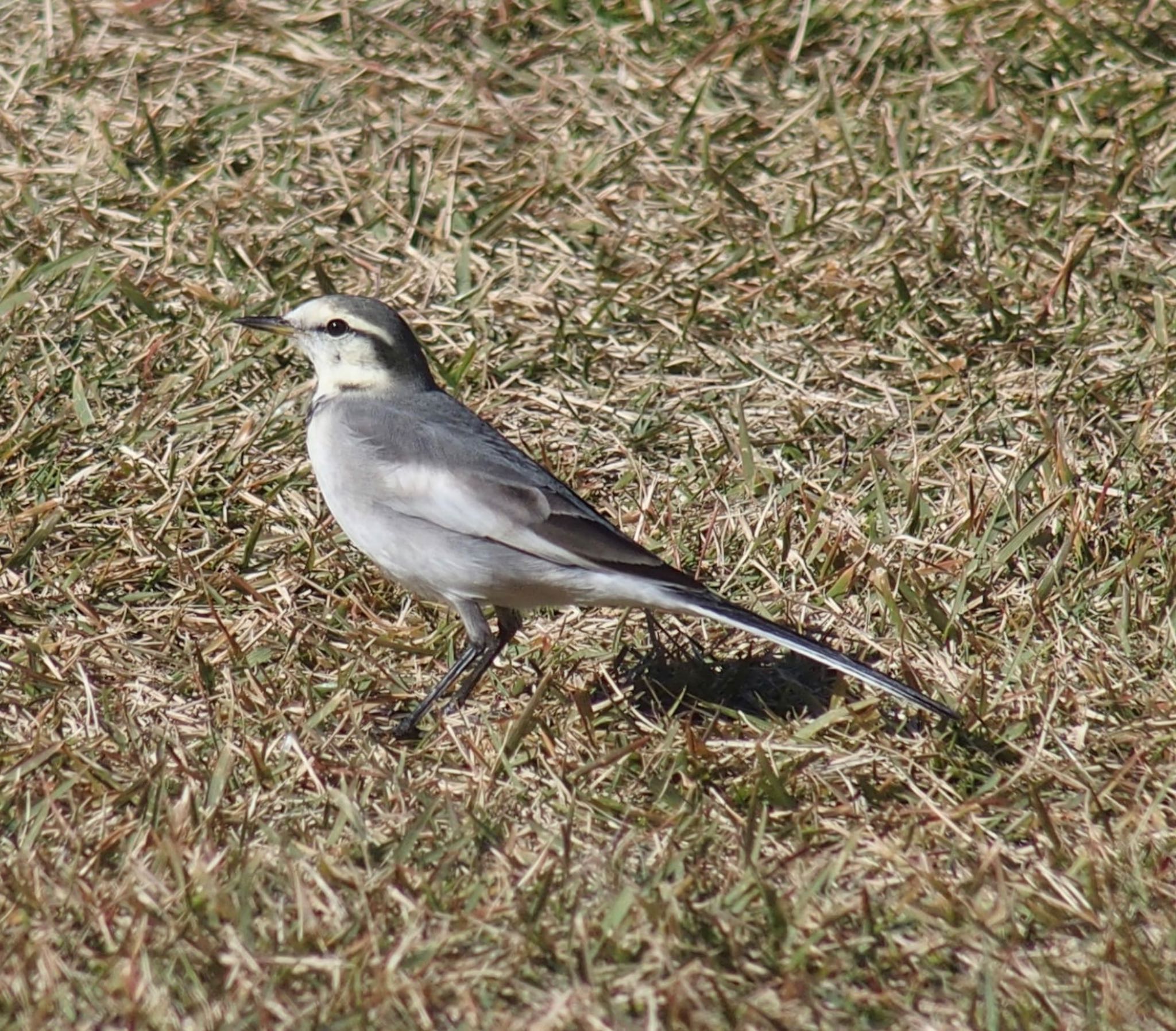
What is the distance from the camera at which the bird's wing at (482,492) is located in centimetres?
563

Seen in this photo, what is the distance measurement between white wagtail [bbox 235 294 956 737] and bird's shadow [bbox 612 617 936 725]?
0.19 meters

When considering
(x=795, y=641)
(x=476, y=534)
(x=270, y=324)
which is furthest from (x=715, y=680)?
(x=270, y=324)

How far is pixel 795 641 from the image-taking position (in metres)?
5.34

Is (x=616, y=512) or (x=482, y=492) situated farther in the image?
(x=616, y=512)

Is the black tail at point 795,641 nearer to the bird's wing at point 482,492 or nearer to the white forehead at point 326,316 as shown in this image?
the bird's wing at point 482,492

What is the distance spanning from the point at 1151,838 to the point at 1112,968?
0.72 m

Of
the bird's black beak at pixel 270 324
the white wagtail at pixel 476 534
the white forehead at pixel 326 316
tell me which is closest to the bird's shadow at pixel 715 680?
the white wagtail at pixel 476 534

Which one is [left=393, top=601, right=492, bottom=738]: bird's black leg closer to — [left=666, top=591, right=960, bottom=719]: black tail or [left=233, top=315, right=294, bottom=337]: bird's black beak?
[left=666, top=591, right=960, bottom=719]: black tail

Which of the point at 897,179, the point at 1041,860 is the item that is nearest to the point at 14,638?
the point at 1041,860

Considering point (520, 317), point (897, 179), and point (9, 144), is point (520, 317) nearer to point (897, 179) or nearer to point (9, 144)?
point (897, 179)

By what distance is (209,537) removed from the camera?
6.52 metres

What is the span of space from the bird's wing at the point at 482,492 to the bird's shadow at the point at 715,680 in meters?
0.47

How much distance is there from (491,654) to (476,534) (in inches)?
17.6

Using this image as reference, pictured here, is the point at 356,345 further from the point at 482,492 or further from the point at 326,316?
the point at 482,492
